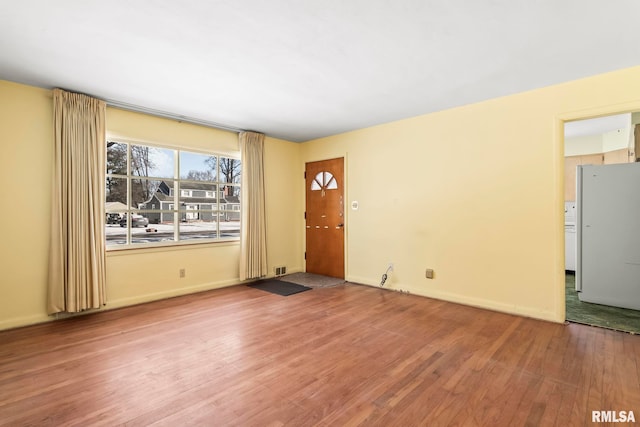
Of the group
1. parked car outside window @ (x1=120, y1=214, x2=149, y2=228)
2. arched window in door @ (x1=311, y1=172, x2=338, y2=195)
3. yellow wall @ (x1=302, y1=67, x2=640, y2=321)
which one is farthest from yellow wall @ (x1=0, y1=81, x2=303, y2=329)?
yellow wall @ (x1=302, y1=67, x2=640, y2=321)

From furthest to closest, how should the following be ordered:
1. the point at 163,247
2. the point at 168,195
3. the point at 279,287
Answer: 1. the point at 279,287
2. the point at 168,195
3. the point at 163,247

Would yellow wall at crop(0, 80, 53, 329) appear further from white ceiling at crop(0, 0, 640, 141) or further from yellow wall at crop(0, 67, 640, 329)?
white ceiling at crop(0, 0, 640, 141)

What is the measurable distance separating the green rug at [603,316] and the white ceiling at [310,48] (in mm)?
2596

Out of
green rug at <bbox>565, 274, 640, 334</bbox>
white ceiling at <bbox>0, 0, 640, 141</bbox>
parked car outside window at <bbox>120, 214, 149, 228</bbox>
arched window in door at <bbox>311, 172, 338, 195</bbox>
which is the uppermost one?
white ceiling at <bbox>0, 0, 640, 141</bbox>

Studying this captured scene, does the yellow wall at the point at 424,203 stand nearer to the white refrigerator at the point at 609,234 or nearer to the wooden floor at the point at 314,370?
the wooden floor at the point at 314,370

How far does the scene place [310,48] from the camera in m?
2.48

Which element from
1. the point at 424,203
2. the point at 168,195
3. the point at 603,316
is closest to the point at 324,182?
the point at 424,203

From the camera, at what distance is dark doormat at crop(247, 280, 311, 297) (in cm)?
452

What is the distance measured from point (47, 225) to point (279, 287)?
301 cm

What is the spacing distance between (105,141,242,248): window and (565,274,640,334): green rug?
482 centimetres

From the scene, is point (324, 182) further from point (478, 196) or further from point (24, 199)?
point (24, 199)

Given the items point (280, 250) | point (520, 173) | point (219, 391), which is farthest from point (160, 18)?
point (280, 250)

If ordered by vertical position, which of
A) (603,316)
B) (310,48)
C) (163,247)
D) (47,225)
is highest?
(310,48)

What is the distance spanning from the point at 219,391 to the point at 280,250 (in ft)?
12.1
